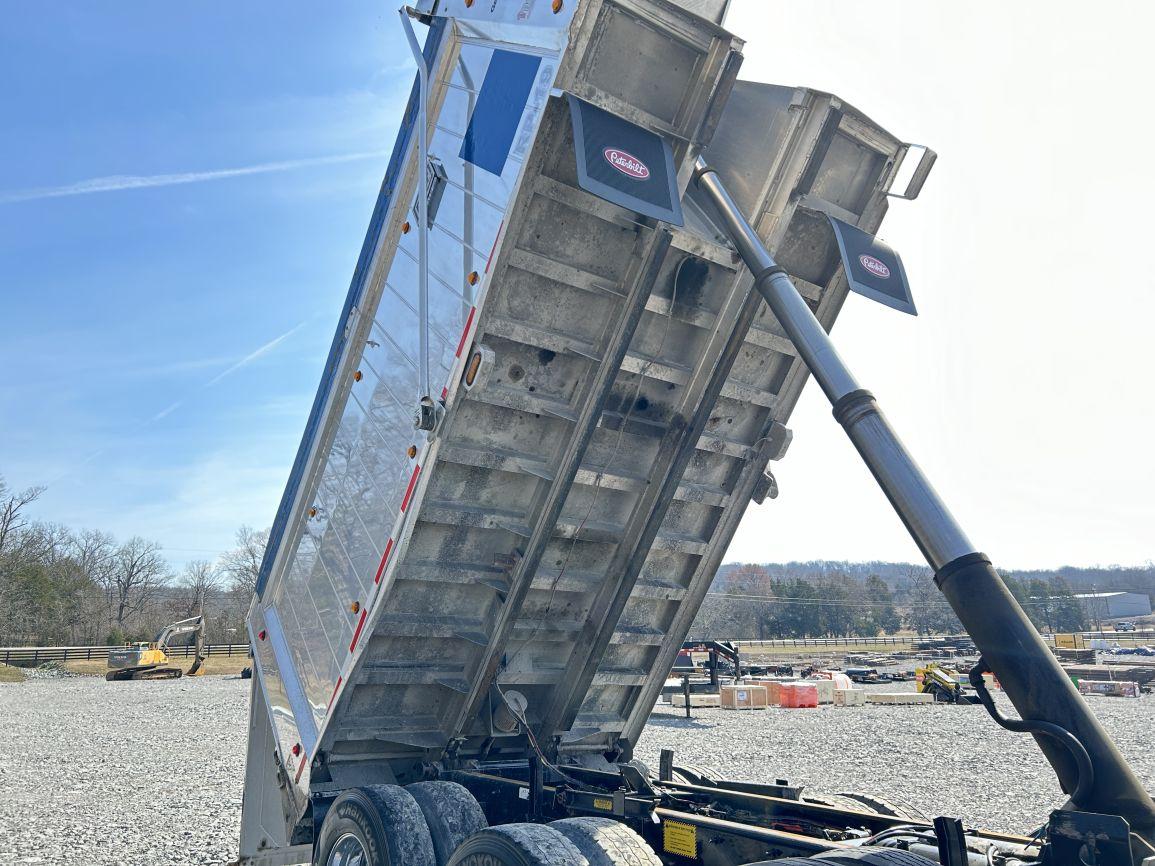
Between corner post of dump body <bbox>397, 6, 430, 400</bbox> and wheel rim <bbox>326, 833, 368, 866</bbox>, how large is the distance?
7.63 feet

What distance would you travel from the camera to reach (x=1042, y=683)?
285cm

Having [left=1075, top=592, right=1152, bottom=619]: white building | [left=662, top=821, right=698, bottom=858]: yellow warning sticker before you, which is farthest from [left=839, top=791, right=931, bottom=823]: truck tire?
[left=1075, top=592, right=1152, bottom=619]: white building

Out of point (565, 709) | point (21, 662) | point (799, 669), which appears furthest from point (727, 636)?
point (565, 709)

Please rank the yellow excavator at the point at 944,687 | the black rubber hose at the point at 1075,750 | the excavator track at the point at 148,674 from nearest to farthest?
the black rubber hose at the point at 1075,750 → the yellow excavator at the point at 944,687 → the excavator track at the point at 148,674

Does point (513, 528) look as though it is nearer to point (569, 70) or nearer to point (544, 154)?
point (544, 154)

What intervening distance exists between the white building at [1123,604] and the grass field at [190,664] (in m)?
105

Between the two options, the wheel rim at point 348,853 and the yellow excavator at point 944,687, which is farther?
the yellow excavator at point 944,687

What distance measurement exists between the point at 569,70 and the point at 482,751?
3.94 m

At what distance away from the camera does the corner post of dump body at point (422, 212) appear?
15.0 feet

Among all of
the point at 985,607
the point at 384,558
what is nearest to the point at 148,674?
the point at 384,558

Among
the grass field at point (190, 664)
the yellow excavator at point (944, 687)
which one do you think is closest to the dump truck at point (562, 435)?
the yellow excavator at point (944, 687)

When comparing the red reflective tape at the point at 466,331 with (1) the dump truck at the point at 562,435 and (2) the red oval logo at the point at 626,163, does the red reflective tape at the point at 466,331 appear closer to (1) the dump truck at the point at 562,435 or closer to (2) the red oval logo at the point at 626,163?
(1) the dump truck at the point at 562,435

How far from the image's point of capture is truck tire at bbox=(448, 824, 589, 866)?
3.67 meters

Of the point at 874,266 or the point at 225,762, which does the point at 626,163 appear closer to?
the point at 874,266
